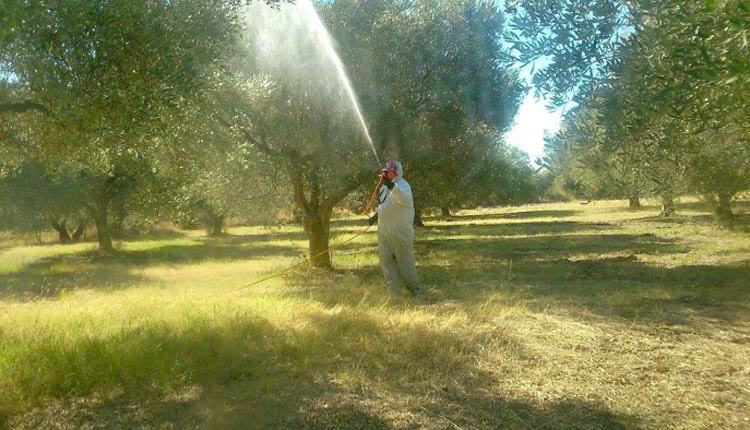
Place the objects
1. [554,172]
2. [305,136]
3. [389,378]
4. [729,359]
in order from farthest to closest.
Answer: [305,136]
[554,172]
[729,359]
[389,378]

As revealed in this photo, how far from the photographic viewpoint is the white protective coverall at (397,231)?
991 cm

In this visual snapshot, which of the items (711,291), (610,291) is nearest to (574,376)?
(610,291)

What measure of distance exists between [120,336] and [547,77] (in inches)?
229

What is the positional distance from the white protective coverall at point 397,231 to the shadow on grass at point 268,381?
3.23 meters

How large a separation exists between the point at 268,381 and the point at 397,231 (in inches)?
191

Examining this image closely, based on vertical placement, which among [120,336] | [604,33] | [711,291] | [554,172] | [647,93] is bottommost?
[711,291]

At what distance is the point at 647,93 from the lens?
7.43m

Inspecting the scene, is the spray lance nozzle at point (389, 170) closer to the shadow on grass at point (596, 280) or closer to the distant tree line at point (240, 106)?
the shadow on grass at point (596, 280)

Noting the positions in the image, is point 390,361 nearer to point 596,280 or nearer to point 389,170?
point 389,170

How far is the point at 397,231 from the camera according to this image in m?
9.99

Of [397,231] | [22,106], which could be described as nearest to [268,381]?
[22,106]

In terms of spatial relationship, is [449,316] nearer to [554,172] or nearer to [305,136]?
[554,172]

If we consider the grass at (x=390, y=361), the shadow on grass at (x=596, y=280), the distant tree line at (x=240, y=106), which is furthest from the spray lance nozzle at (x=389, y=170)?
the distant tree line at (x=240, y=106)

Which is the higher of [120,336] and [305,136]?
[305,136]
